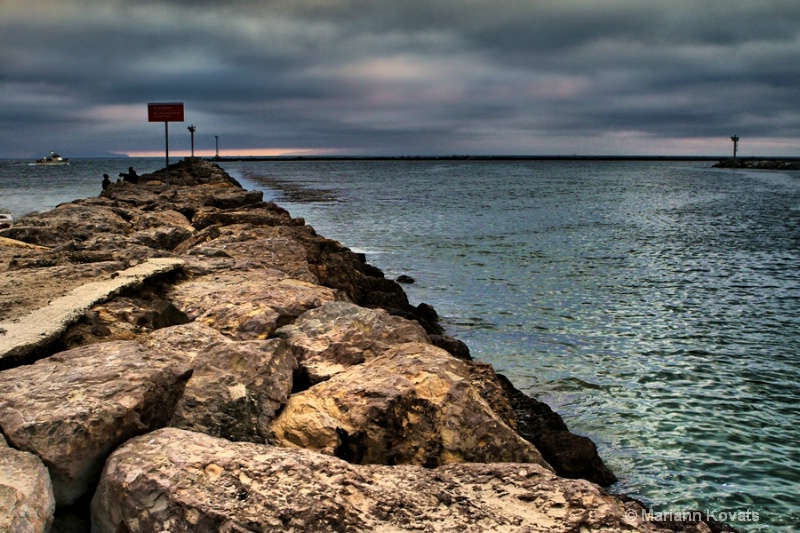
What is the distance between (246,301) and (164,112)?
23.2m

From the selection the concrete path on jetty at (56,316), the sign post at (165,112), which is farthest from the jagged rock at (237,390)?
the sign post at (165,112)

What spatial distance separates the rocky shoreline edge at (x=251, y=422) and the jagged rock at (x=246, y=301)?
22mm

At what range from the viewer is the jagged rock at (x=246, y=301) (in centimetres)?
587

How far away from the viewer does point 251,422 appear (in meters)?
4.01

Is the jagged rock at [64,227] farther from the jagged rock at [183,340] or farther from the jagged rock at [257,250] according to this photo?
the jagged rock at [183,340]

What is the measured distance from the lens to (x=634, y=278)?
15648mm

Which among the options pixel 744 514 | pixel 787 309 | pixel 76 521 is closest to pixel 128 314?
pixel 76 521

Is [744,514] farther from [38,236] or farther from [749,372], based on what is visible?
[38,236]

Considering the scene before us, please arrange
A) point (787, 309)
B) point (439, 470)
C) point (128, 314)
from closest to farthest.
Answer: point (439, 470) → point (128, 314) → point (787, 309)

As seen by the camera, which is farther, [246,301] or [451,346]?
[451,346]

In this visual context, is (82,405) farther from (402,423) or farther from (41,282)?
(41,282)

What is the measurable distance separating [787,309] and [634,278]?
12.6 ft

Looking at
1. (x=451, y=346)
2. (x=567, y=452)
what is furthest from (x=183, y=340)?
(x=451, y=346)

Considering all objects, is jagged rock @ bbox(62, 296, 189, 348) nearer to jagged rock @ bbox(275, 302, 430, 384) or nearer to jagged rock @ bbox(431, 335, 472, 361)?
jagged rock @ bbox(275, 302, 430, 384)
